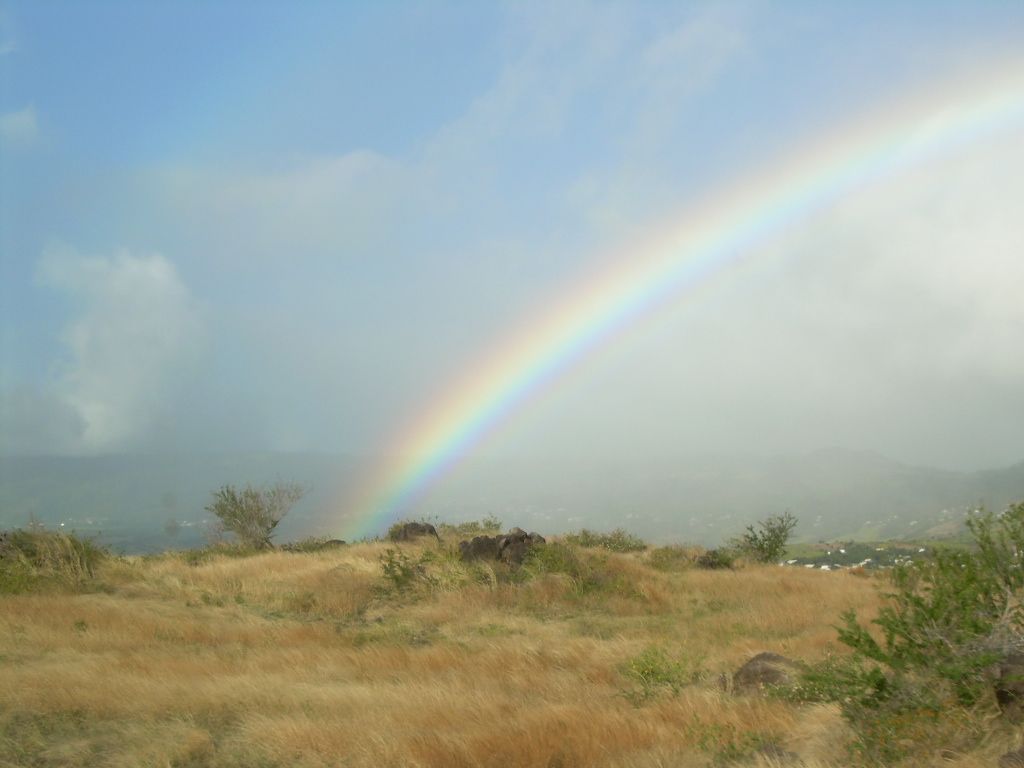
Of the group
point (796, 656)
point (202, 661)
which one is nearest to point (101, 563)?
point (202, 661)

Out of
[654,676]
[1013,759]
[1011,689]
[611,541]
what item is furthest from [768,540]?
[1013,759]

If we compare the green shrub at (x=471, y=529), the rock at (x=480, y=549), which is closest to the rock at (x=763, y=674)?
the rock at (x=480, y=549)

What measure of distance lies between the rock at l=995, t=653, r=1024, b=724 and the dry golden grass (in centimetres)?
71

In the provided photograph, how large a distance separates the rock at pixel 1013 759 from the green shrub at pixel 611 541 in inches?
997

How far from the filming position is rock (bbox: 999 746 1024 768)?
16.1ft

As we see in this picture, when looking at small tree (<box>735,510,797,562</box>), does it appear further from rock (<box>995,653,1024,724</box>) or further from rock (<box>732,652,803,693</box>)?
rock (<box>995,653,1024,724</box>)

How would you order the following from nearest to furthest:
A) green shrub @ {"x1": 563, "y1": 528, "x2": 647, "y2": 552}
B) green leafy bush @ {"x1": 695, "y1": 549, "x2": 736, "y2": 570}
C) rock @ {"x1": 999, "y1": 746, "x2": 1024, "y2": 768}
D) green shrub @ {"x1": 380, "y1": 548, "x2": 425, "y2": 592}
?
1. rock @ {"x1": 999, "y1": 746, "x2": 1024, "y2": 768}
2. green shrub @ {"x1": 380, "y1": 548, "x2": 425, "y2": 592}
3. green leafy bush @ {"x1": 695, "y1": 549, "x2": 736, "y2": 570}
4. green shrub @ {"x1": 563, "y1": 528, "x2": 647, "y2": 552}

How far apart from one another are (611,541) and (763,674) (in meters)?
23.3

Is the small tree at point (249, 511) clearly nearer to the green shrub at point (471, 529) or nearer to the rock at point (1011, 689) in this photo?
the green shrub at point (471, 529)

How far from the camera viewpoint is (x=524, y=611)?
18016 mm

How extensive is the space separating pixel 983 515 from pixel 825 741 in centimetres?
385

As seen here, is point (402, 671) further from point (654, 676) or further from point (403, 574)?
point (403, 574)

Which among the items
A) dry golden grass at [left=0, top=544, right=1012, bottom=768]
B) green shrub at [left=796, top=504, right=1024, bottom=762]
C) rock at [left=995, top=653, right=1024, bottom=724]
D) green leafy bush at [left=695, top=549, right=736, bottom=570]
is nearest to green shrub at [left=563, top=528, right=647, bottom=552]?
green leafy bush at [left=695, top=549, right=736, bottom=570]

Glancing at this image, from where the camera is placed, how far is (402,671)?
10.5m
